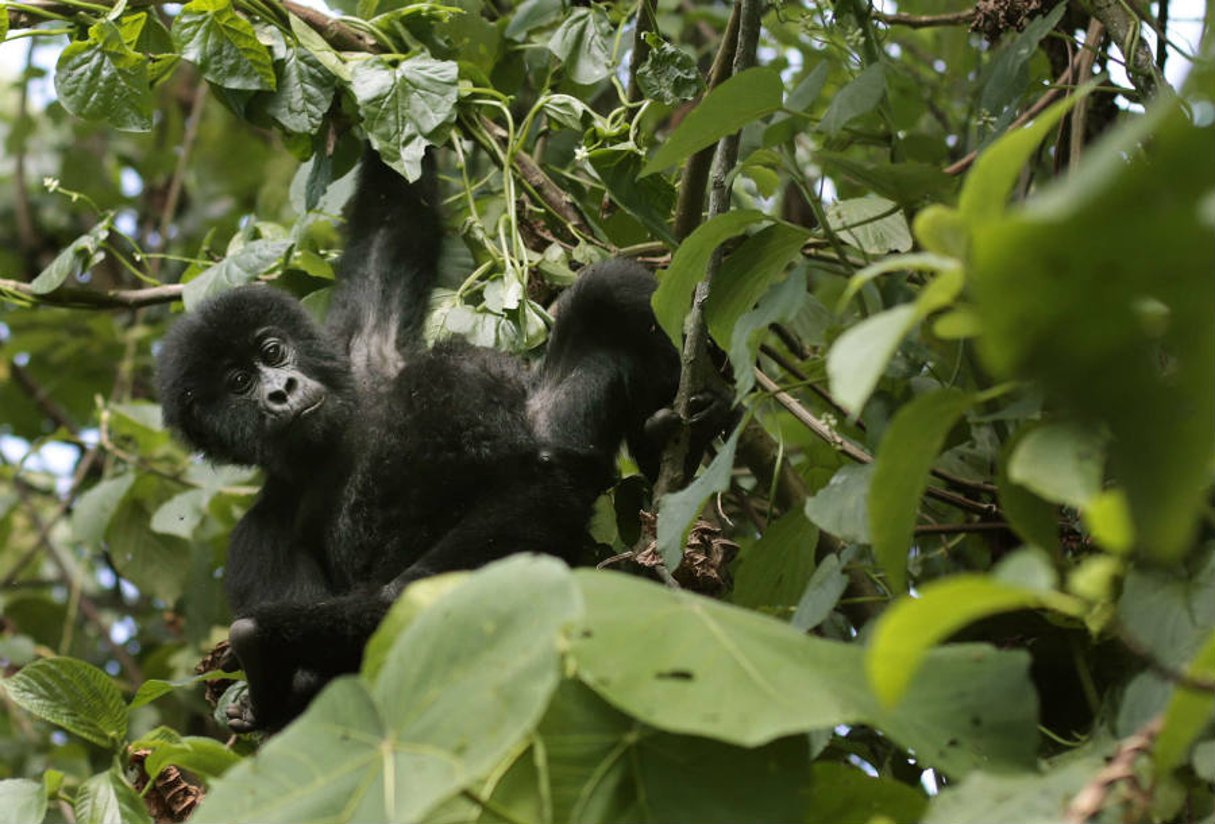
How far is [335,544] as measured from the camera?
12.1 feet

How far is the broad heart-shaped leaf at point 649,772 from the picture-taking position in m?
1.69

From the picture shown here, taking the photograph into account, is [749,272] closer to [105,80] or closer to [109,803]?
[109,803]

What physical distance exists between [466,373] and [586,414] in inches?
15.0

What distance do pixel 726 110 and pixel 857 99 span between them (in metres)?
0.33

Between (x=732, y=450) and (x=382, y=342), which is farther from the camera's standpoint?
(x=382, y=342)

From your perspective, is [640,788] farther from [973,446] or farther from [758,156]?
[973,446]

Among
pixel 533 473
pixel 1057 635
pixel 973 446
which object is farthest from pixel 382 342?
pixel 1057 635

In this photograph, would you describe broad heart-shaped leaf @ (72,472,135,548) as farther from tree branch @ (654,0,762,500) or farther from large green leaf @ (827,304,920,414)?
large green leaf @ (827,304,920,414)

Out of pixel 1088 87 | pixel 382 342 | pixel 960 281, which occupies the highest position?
pixel 1088 87

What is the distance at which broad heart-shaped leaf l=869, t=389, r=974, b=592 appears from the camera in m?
1.67

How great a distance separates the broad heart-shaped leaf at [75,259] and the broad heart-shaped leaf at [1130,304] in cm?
307

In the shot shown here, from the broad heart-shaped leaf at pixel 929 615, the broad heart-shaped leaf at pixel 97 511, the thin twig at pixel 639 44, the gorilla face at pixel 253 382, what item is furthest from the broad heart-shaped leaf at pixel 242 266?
the broad heart-shaped leaf at pixel 929 615

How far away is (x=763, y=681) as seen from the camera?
158 centimetres

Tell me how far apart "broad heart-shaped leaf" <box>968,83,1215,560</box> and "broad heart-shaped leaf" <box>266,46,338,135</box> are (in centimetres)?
258
